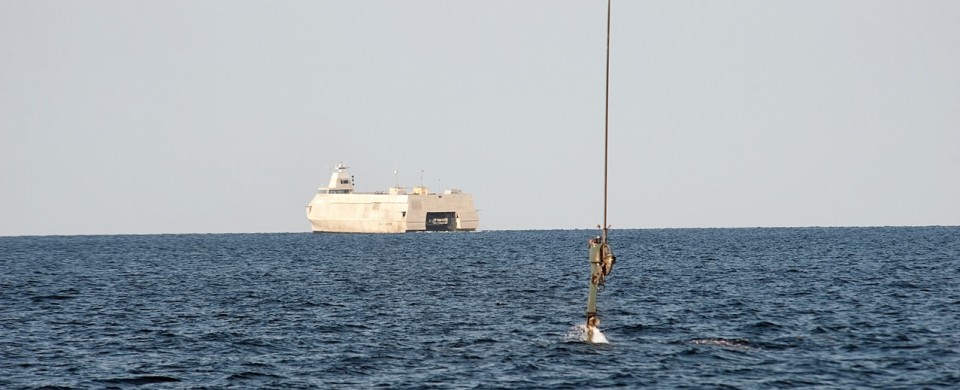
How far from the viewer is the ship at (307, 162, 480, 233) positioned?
582ft

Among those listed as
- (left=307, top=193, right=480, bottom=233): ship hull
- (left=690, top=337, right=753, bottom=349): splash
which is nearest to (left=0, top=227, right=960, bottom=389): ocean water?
(left=690, top=337, right=753, bottom=349): splash

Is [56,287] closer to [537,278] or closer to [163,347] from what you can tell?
[537,278]

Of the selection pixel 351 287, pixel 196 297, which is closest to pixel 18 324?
pixel 196 297

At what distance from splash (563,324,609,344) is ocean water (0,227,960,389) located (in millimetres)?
233

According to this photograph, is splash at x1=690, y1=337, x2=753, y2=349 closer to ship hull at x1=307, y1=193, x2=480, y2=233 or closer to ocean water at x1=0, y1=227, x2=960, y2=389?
ocean water at x1=0, y1=227, x2=960, y2=389

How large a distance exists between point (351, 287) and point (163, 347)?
88.2ft

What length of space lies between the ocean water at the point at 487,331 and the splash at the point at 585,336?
0.77 ft

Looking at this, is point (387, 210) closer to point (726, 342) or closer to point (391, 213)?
point (391, 213)

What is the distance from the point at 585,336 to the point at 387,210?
142609 mm

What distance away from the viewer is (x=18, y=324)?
144 feet

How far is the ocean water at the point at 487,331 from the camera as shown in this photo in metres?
29.7

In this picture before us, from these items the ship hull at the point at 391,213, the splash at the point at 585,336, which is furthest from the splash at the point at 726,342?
the ship hull at the point at 391,213

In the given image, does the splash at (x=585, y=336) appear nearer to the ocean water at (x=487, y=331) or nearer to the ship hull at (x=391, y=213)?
the ocean water at (x=487, y=331)

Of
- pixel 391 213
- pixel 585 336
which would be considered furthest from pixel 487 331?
pixel 391 213
